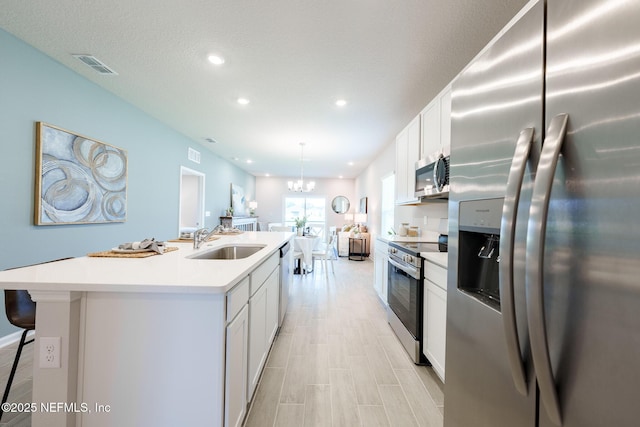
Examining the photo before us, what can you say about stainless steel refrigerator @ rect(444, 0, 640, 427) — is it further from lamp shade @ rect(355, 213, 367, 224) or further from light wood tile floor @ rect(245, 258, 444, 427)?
lamp shade @ rect(355, 213, 367, 224)

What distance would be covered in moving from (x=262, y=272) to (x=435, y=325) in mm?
1316

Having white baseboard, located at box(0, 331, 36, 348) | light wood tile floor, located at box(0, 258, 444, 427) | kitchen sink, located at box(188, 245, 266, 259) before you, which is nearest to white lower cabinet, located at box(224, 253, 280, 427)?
light wood tile floor, located at box(0, 258, 444, 427)

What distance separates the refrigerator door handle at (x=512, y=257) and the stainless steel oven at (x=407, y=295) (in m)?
1.36

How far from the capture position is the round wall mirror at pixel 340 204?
33.0 ft

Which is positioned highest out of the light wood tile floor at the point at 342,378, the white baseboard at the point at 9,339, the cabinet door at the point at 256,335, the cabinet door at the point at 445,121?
the cabinet door at the point at 445,121

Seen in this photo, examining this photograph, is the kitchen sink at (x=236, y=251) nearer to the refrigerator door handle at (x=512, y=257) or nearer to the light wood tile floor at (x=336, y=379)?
the light wood tile floor at (x=336, y=379)

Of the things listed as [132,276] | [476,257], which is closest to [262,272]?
[132,276]

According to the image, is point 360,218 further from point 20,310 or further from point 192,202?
point 20,310

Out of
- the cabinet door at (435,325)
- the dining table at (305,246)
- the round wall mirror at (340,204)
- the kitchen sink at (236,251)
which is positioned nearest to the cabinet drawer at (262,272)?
the kitchen sink at (236,251)

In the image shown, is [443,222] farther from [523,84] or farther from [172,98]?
[172,98]

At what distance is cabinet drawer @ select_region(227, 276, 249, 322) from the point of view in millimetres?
1172

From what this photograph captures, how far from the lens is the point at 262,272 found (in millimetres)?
1837

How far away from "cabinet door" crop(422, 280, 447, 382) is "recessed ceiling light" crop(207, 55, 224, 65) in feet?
8.96

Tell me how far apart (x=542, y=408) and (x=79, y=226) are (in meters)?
4.05
